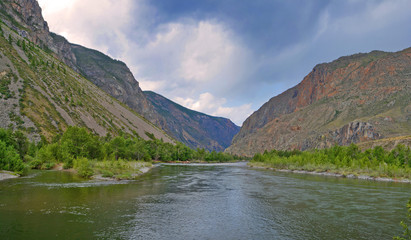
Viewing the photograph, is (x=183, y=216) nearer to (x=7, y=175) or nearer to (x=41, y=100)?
(x=7, y=175)

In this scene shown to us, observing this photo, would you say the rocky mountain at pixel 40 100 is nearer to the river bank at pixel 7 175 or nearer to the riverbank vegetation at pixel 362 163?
the river bank at pixel 7 175

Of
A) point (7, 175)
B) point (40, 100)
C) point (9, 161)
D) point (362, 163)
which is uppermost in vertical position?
point (40, 100)

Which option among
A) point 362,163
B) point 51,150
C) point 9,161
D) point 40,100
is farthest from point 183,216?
point 40,100

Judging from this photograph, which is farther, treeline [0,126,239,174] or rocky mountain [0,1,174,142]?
rocky mountain [0,1,174,142]

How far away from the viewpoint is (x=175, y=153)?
6629 inches

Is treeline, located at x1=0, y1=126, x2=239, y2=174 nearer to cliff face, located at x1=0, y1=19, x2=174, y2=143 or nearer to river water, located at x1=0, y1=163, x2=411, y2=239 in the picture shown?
cliff face, located at x1=0, y1=19, x2=174, y2=143

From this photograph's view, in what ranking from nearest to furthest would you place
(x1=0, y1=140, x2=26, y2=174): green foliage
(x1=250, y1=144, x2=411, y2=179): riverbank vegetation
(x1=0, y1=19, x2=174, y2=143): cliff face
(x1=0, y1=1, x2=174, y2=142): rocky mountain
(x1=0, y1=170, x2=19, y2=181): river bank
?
1. (x1=0, y1=170, x2=19, y2=181): river bank
2. (x1=0, y1=140, x2=26, y2=174): green foliage
3. (x1=250, y1=144, x2=411, y2=179): riverbank vegetation
4. (x1=0, y1=19, x2=174, y2=143): cliff face
5. (x1=0, y1=1, x2=174, y2=142): rocky mountain

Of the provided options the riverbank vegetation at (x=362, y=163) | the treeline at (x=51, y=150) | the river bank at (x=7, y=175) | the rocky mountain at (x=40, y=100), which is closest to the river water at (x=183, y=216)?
the river bank at (x=7, y=175)

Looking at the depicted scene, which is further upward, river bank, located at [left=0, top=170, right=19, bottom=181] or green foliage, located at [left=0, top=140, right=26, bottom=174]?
green foliage, located at [left=0, top=140, right=26, bottom=174]

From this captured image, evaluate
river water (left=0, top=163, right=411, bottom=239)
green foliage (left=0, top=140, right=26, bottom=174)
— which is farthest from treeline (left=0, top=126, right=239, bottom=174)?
river water (left=0, top=163, right=411, bottom=239)

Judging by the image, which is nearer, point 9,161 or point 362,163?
point 9,161

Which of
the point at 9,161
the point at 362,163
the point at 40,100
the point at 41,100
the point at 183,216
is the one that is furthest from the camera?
the point at 41,100

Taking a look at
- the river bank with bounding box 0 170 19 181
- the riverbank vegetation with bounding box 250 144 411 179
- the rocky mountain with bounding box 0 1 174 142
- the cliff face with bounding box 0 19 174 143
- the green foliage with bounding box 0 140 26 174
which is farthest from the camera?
the rocky mountain with bounding box 0 1 174 142

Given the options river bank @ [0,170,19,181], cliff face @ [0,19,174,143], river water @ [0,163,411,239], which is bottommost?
river water @ [0,163,411,239]
